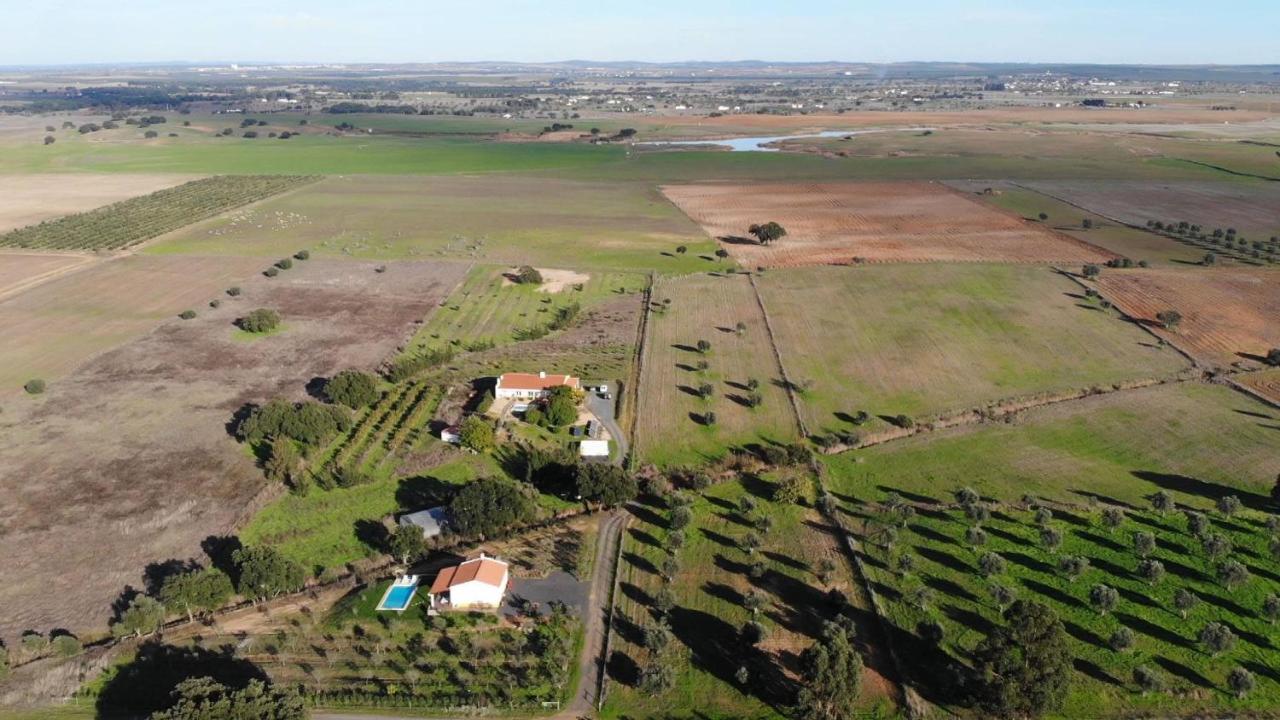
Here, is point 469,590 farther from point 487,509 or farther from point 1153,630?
point 1153,630

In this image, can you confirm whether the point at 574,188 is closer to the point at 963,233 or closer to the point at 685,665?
the point at 963,233

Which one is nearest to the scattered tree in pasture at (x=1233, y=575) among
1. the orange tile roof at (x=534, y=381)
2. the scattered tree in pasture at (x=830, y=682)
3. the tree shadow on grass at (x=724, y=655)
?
the scattered tree in pasture at (x=830, y=682)

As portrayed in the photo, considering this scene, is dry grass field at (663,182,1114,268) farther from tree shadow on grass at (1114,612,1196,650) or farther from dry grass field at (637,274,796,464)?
tree shadow on grass at (1114,612,1196,650)

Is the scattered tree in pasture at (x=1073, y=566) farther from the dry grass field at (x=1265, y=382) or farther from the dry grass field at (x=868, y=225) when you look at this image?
the dry grass field at (x=868, y=225)

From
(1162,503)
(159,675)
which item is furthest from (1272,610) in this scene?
(159,675)

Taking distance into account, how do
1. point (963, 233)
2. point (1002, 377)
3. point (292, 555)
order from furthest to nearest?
point (963, 233) < point (1002, 377) < point (292, 555)

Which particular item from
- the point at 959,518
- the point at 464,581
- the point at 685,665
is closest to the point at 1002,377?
the point at 959,518
